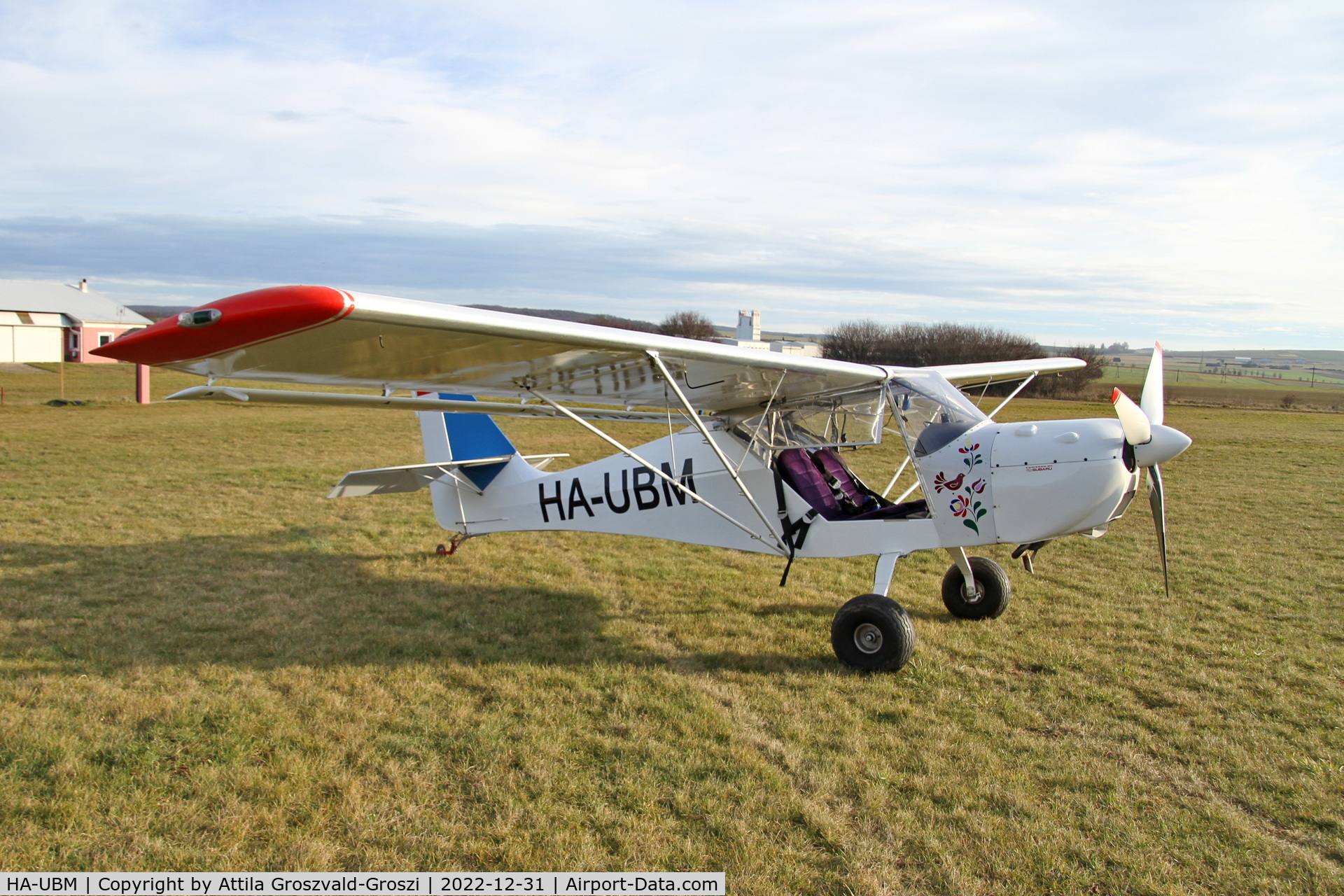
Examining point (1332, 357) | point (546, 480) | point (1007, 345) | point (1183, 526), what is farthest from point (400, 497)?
point (1332, 357)

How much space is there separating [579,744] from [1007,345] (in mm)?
39453

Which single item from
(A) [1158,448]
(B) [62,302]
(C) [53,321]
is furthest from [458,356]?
(B) [62,302]

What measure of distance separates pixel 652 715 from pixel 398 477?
146 inches

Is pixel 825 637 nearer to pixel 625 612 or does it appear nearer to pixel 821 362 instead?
pixel 625 612

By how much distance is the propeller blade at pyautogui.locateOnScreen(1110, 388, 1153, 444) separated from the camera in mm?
4727

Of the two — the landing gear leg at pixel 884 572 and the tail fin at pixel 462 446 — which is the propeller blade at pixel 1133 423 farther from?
the tail fin at pixel 462 446

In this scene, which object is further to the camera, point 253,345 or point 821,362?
point 821,362

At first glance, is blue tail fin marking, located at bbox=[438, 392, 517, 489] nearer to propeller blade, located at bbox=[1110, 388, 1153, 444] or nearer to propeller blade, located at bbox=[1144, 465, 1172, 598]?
propeller blade, located at bbox=[1110, 388, 1153, 444]

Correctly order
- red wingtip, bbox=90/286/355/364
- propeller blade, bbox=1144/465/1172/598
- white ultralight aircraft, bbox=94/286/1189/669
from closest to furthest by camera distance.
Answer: red wingtip, bbox=90/286/355/364 → white ultralight aircraft, bbox=94/286/1189/669 → propeller blade, bbox=1144/465/1172/598

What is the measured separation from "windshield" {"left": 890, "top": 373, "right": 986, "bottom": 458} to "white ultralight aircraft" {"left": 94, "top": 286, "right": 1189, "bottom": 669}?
0.6 inches

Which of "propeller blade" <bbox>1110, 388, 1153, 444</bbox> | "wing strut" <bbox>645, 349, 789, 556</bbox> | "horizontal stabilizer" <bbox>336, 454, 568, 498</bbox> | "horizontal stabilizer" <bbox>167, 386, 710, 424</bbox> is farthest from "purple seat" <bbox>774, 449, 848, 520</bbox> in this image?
"horizontal stabilizer" <bbox>336, 454, 568, 498</bbox>

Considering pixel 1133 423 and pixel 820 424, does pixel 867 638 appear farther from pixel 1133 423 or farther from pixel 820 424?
pixel 1133 423

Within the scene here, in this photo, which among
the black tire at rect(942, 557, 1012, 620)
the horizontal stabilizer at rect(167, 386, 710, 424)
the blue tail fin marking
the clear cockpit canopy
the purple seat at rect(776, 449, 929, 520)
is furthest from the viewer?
the blue tail fin marking

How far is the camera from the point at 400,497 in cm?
1099
